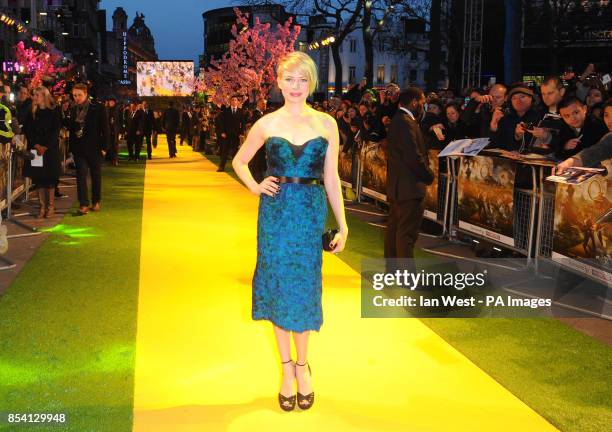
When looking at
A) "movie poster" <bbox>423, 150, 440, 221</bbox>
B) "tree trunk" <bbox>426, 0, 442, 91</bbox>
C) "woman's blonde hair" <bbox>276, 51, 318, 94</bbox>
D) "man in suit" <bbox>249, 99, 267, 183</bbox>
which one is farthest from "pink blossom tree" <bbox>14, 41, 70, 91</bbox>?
"woman's blonde hair" <bbox>276, 51, 318, 94</bbox>

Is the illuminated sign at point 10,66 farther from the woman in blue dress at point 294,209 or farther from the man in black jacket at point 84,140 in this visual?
the woman in blue dress at point 294,209

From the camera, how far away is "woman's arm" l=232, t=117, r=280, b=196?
4.68 meters

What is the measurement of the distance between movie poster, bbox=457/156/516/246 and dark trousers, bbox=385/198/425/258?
1.41 metres

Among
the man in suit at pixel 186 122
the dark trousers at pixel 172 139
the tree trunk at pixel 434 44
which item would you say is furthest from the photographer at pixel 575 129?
the man in suit at pixel 186 122

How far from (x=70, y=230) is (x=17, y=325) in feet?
17.4

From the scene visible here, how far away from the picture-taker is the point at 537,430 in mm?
4613

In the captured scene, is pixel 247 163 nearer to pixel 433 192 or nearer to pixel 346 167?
pixel 433 192

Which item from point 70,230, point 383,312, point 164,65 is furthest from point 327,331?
point 164,65

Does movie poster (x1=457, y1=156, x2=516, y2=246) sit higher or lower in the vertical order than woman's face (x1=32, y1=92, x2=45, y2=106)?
lower

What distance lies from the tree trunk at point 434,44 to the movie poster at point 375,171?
34.3 ft

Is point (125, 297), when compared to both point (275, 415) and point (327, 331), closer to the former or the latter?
point (327, 331)

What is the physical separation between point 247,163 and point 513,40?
48.1 feet

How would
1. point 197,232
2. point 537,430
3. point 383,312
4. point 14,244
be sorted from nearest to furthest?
point 537,430
point 383,312
point 14,244
point 197,232

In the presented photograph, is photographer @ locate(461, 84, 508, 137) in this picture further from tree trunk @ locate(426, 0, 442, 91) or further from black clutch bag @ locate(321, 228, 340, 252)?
tree trunk @ locate(426, 0, 442, 91)
